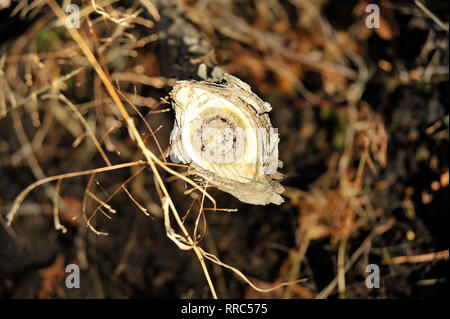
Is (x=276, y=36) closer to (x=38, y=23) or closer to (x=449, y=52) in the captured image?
(x=449, y=52)

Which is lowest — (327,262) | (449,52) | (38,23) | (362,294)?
(362,294)

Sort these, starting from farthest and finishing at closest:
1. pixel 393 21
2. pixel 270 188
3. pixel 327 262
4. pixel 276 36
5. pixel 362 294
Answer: pixel 276 36 → pixel 393 21 → pixel 327 262 → pixel 362 294 → pixel 270 188

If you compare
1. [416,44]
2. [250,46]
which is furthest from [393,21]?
[250,46]

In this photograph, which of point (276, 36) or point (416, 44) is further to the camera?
point (276, 36)

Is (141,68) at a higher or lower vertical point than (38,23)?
lower

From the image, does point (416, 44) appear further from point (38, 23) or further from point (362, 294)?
point (38, 23)

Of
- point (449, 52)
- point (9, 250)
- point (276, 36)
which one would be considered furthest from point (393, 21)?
point (9, 250)

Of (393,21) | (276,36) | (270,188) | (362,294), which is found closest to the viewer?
(270,188)
